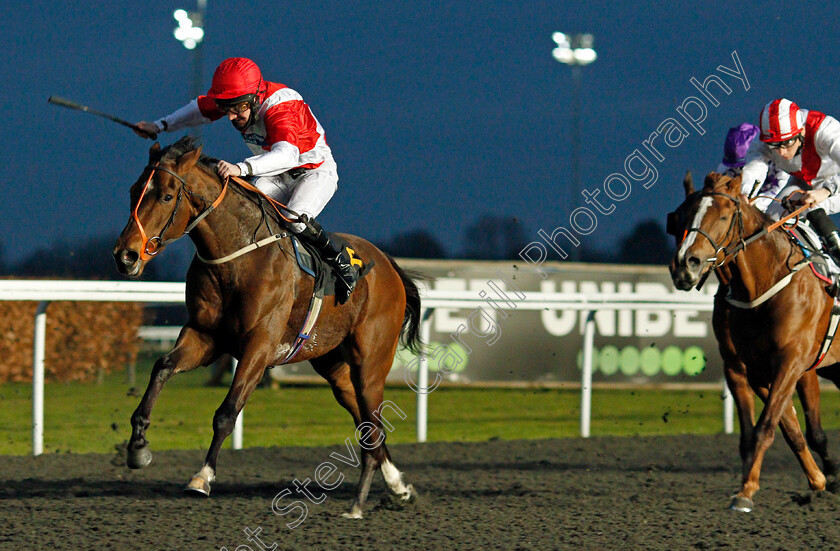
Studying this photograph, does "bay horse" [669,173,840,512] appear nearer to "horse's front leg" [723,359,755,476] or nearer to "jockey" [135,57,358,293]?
"horse's front leg" [723,359,755,476]

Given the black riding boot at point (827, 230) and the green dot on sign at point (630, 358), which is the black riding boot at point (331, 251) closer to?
the black riding boot at point (827, 230)

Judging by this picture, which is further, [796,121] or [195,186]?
[796,121]

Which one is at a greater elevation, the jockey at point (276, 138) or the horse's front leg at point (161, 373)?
the jockey at point (276, 138)

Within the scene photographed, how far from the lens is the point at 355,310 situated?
14.8 ft

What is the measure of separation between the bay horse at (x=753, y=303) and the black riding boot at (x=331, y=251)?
150 centimetres

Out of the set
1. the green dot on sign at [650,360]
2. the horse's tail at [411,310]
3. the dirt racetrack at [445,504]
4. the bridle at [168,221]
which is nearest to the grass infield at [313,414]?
the green dot on sign at [650,360]

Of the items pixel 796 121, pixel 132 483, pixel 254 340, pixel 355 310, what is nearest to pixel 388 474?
pixel 355 310

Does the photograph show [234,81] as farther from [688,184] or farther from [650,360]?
[650,360]

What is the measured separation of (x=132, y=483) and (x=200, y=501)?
75 centimetres

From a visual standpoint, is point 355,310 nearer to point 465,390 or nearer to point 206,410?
point 206,410

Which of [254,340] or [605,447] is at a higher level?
[254,340]

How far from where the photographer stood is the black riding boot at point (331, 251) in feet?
13.8

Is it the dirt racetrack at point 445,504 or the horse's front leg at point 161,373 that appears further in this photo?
the dirt racetrack at point 445,504

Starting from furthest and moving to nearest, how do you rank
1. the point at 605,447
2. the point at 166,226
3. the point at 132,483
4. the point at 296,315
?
1. the point at 605,447
2. the point at 132,483
3. the point at 296,315
4. the point at 166,226
